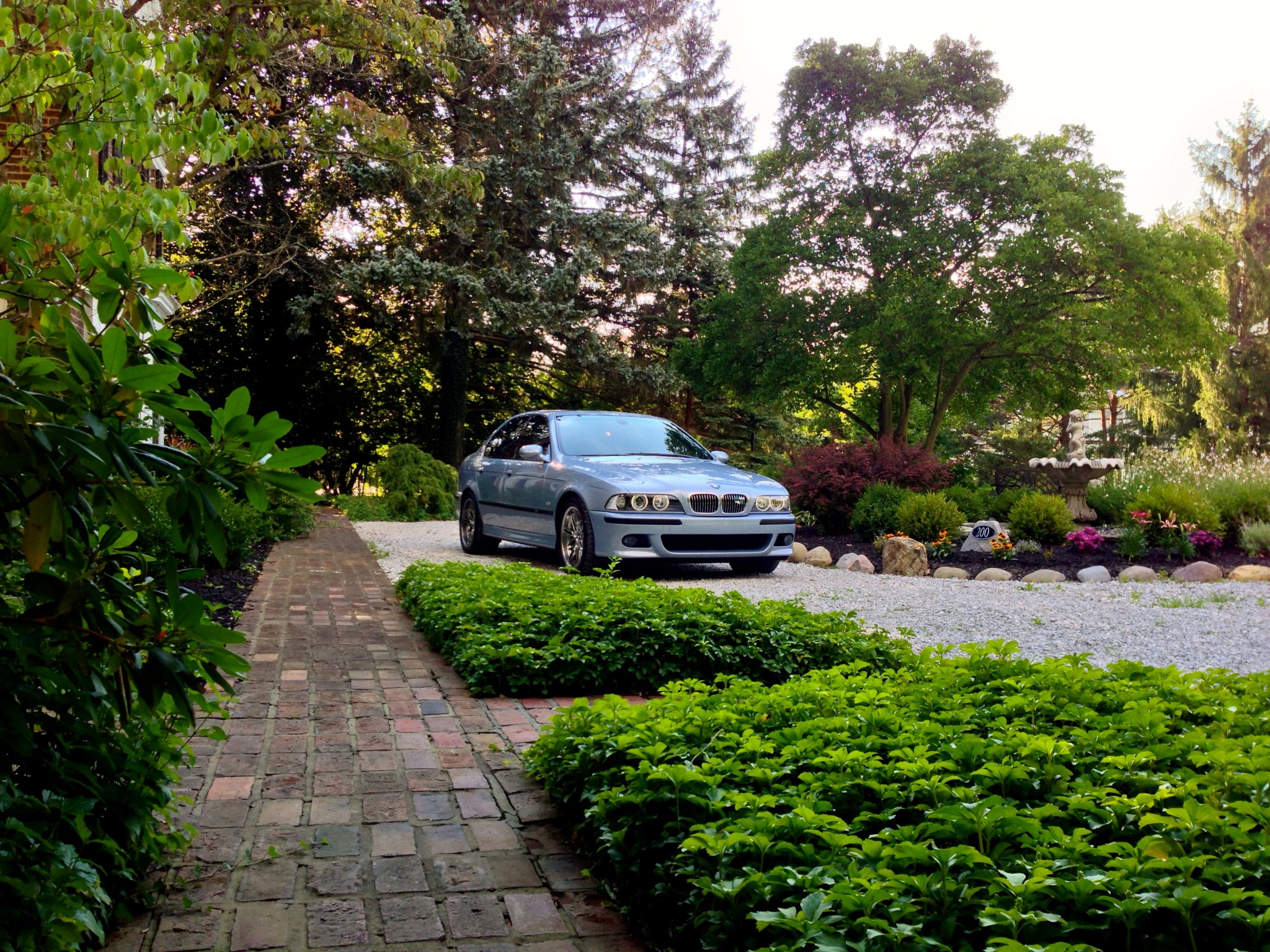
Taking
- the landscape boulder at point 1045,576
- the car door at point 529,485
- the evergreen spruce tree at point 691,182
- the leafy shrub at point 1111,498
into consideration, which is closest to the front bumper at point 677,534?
the car door at point 529,485

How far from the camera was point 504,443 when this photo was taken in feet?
37.6

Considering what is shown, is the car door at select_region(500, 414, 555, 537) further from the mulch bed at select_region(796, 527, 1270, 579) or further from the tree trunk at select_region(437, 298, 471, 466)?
the tree trunk at select_region(437, 298, 471, 466)

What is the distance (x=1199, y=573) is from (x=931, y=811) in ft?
31.2

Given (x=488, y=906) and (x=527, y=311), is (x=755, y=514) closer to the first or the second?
(x=488, y=906)

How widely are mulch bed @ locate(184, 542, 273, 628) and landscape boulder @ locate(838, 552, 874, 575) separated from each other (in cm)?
644

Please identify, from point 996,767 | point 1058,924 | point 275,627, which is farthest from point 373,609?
point 1058,924

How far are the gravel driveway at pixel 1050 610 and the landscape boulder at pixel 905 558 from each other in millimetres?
880

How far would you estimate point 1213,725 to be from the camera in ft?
10.1

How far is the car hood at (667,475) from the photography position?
9109 mm

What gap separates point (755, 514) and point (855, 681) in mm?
5690

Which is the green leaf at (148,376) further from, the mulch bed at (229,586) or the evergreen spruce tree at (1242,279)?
the evergreen spruce tree at (1242,279)

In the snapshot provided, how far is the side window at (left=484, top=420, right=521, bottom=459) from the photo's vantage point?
1127 cm

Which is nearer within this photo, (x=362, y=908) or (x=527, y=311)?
(x=362, y=908)

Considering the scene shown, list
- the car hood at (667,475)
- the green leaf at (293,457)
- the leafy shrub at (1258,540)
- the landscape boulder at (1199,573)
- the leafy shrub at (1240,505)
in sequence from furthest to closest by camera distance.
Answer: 1. the leafy shrub at (1240,505)
2. the leafy shrub at (1258,540)
3. the landscape boulder at (1199,573)
4. the car hood at (667,475)
5. the green leaf at (293,457)
